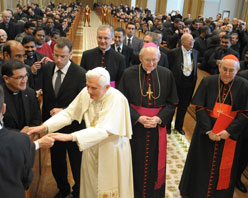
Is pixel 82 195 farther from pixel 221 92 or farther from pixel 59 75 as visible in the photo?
pixel 221 92

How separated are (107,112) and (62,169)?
1.28 meters

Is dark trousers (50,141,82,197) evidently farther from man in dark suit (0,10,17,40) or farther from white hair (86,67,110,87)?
man in dark suit (0,10,17,40)

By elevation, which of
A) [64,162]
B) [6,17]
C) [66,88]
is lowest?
[64,162]

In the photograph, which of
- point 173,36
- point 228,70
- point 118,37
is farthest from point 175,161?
point 173,36

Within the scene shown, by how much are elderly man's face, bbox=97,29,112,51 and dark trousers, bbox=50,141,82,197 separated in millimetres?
1795

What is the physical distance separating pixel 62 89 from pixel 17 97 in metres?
0.55

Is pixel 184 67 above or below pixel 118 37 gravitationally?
below

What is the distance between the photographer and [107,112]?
2.66 metres

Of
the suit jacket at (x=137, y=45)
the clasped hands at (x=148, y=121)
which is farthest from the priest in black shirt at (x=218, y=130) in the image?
the suit jacket at (x=137, y=45)

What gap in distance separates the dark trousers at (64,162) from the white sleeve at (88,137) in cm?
83

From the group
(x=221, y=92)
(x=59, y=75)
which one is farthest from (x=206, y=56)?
(x=59, y=75)

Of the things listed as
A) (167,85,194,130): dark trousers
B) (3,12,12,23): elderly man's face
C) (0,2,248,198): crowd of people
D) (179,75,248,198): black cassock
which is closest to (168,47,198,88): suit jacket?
(167,85,194,130): dark trousers

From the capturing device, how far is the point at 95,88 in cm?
251

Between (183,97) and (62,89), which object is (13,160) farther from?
(183,97)
